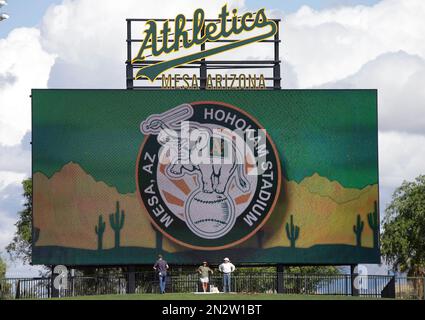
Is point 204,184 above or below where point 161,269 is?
above

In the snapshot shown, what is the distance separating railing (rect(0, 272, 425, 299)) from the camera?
52.4 m

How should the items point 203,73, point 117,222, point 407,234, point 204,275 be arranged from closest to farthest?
point 204,275, point 117,222, point 203,73, point 407,234

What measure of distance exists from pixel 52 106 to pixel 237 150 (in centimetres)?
762

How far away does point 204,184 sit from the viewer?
5169cm

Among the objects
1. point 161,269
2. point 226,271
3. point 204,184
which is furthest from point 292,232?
point 161,269

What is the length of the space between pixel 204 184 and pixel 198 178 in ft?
1.12

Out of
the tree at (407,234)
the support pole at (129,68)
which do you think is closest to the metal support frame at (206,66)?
the support pole at (129,68)

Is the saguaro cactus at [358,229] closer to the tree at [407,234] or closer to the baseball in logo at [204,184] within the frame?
the baseball in logo at [204,184]

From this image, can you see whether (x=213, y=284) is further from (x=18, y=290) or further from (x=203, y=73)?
(x=203, y=73)

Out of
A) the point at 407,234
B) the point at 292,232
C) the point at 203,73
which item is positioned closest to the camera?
the point at 292,232

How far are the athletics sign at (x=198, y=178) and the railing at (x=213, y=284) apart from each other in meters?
1.39

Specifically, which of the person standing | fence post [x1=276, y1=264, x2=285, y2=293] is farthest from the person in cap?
fence post [x1=276, y1=264, x2=285, y2=293]
